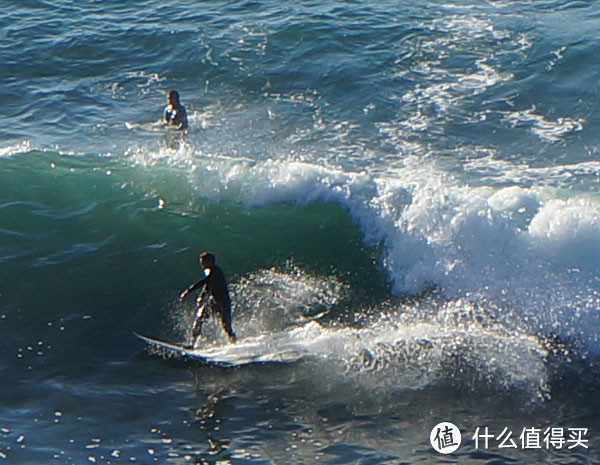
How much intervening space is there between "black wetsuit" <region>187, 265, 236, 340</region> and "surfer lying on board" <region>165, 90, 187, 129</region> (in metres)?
6.84

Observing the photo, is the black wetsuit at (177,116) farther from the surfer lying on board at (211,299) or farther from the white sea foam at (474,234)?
the surfer lying on board at (211,299)

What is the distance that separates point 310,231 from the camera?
48.1 feet

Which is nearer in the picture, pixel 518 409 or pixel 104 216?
pixel 518 409

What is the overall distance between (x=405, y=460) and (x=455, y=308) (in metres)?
3.23

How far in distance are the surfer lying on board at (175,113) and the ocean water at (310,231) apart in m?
0.22

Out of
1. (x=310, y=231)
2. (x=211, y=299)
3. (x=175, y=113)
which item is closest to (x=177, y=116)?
(x=175, y=113)

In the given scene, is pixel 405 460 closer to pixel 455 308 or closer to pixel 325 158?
pixel 455 308

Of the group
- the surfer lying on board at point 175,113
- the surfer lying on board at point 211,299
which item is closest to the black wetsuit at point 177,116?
the surfer lying on board at point 175,113

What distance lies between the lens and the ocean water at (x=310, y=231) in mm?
10461

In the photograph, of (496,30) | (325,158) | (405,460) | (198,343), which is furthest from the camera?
(496,30)

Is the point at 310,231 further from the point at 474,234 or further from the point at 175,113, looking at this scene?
the point at 175,113

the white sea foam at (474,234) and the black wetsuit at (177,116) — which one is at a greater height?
the black wetsuit at (177,116)

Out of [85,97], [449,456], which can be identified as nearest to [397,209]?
[449,456]

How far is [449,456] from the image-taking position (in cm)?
971
